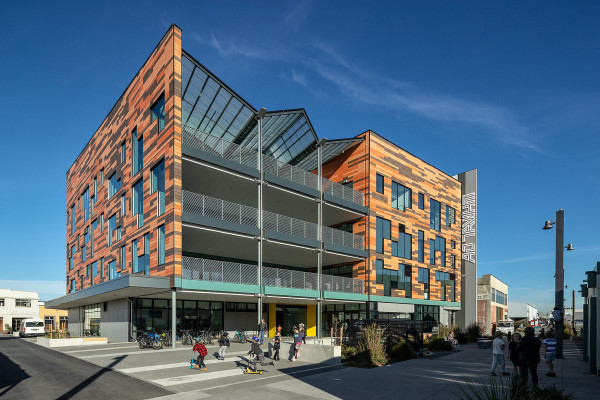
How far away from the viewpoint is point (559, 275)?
59.6 ft

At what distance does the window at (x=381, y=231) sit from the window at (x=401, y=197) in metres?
1.79

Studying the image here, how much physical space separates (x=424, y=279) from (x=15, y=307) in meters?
69.4

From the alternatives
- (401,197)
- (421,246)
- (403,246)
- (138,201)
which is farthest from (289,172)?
(421,246)

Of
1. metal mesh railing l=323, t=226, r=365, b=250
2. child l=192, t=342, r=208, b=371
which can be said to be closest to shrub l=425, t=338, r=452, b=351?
metal mesh railing l=323, t=226, r=365, b=250

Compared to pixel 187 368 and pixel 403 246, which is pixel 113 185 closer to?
pixel 187 368

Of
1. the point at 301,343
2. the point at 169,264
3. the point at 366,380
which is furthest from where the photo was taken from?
the point at 169,264

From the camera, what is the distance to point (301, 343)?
1877 cm

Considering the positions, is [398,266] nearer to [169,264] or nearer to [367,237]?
[367,237]

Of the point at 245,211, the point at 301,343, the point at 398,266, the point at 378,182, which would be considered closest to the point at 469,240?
the point at 398,266

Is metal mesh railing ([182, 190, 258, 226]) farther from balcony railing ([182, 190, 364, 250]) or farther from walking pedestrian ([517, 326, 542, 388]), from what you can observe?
walking pedestrian ([517, 326, 542, 388])

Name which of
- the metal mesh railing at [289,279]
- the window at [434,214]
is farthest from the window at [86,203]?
the window at [434,214]

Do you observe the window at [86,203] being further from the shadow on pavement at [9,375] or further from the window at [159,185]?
the shadow on pavement at [9,375]

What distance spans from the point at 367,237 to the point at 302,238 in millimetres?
6297

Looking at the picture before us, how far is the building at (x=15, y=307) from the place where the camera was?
72.0m
